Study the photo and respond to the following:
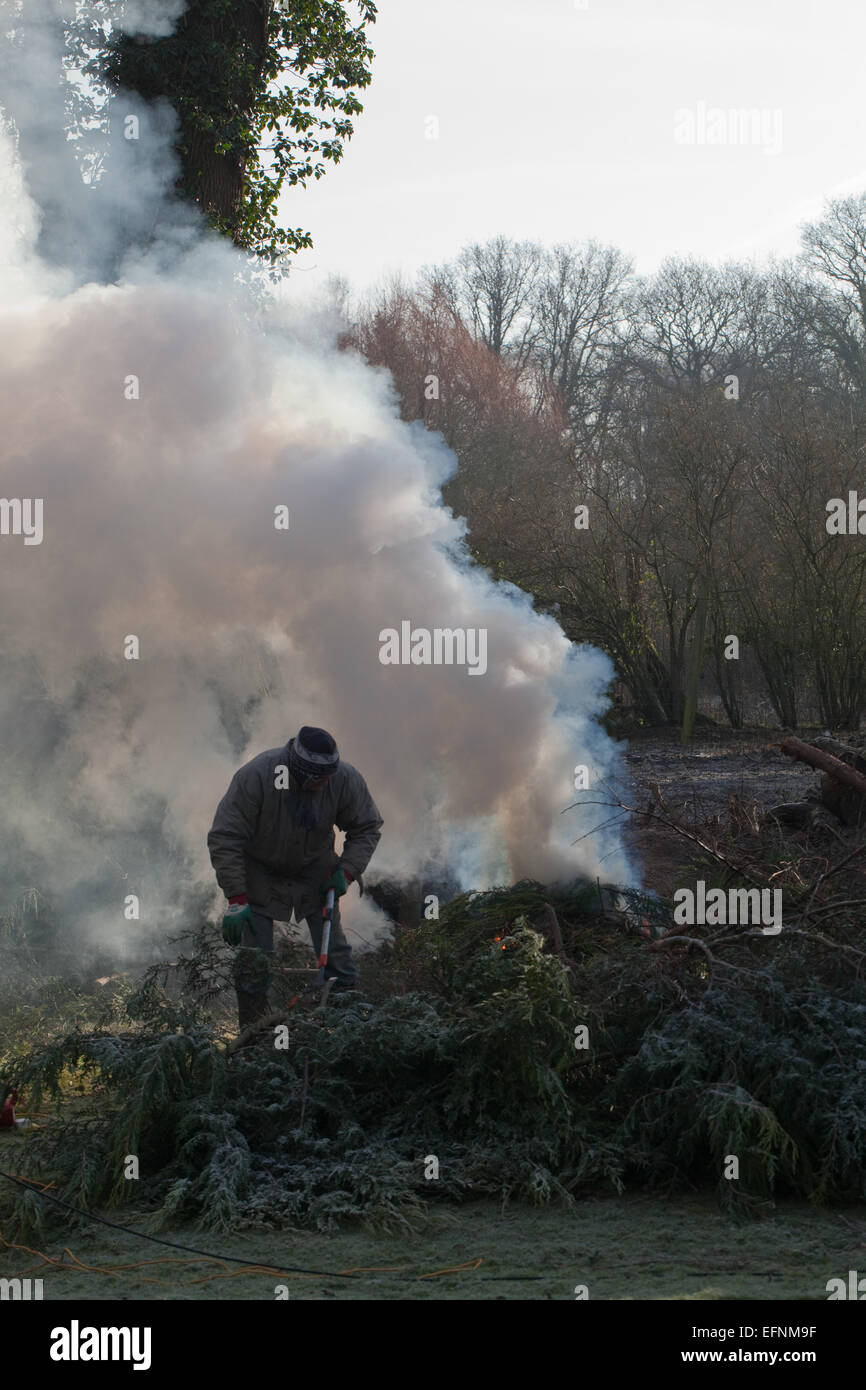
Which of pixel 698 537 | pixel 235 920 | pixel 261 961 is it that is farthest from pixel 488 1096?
pixel 698 537

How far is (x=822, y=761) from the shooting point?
10.3 meters

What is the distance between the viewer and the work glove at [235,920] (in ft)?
24.1

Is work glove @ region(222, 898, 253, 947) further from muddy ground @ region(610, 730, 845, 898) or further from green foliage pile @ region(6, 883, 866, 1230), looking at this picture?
muddy ground @ region(610, 730, 845, 898)

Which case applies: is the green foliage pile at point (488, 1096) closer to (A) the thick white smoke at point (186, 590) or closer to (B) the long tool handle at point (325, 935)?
(B) the long tool handle at point (325, 935)

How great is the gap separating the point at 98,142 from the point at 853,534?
35.4 feet

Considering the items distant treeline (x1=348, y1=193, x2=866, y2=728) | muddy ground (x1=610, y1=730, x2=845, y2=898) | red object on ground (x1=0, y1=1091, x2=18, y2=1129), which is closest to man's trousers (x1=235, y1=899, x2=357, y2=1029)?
red object on ground (x1=0, y1=1091, x2=18, y2=1129)

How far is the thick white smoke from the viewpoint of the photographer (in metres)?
10.4

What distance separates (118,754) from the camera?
11617 millimetres

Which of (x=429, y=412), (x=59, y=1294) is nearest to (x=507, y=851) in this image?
(x=59, y=1294)

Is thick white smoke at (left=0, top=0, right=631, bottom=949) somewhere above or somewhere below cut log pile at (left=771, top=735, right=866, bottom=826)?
above

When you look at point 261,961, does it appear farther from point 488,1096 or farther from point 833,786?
point 833,786

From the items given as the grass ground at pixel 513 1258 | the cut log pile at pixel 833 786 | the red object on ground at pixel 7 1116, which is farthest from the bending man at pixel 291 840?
the cut log pile at pixel 833 786

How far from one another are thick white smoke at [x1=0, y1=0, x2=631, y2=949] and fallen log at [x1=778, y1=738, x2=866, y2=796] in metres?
1.52
